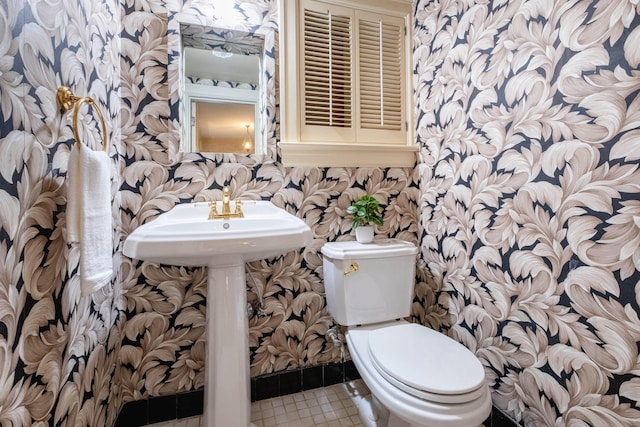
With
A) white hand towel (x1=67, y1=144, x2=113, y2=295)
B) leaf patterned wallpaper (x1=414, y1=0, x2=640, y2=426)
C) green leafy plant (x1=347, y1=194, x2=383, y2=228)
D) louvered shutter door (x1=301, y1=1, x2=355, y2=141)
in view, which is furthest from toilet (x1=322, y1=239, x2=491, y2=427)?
white hand towel (x1=67, y1=144, x2=113, y2=295)

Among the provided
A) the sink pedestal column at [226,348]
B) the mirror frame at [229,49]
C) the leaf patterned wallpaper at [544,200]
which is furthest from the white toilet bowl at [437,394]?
the mirror frame at [229,49]

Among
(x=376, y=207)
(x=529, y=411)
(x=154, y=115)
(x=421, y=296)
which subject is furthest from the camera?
(x=421, y=296)

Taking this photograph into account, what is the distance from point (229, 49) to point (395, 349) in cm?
154

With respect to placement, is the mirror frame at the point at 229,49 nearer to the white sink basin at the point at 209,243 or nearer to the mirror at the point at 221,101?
the mirror at the point at 221,101

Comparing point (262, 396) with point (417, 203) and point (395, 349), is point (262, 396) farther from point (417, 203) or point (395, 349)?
point (417, 203)

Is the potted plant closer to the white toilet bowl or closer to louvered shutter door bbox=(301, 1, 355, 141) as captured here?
louvered shutter door bbox=(301, 1, 355, 141)

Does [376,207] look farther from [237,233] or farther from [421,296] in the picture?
[237,233]

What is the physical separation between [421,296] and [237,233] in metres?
1.17

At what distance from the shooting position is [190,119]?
53.1 inches

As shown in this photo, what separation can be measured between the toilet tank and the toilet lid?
0.45 ft

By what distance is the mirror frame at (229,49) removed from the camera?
1292mm

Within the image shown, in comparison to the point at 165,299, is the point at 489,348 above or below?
below

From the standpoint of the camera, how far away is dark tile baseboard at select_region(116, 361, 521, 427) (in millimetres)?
1256

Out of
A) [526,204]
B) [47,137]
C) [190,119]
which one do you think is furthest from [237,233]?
[526,204]
